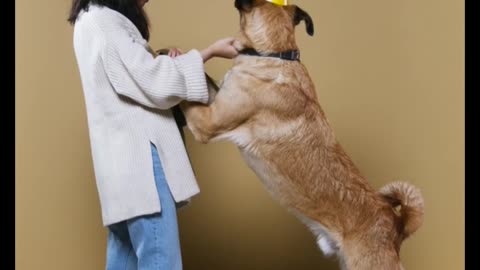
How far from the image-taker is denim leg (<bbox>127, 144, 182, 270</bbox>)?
5.84 feet

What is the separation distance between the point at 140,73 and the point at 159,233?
19.8 inches

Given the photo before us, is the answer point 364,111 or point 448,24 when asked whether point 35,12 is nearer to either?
point 364,111

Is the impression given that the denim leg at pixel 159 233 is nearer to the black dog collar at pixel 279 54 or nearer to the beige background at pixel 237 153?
the black dog collar at pixel 279 54

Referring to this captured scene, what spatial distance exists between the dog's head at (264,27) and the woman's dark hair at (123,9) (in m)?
0.35

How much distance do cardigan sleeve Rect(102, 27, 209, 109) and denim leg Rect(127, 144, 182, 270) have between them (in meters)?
0.17

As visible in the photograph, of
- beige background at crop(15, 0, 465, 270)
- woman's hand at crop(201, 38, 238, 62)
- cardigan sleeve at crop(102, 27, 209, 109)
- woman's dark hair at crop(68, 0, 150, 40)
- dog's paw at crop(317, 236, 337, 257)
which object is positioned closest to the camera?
cardigan sleeve at crop(102, 27, 209, 109)

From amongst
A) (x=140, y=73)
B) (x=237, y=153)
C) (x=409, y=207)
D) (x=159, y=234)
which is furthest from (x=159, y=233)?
(x=237, y=153)

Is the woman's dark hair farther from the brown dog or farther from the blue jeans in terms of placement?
the blue jeans

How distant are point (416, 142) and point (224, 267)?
1.18 metres

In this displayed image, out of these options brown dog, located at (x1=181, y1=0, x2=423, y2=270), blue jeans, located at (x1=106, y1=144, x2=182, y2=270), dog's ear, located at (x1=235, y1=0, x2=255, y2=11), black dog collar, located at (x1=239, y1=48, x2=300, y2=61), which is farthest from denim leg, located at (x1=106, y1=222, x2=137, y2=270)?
dog's ear, located at (x1=235, y1=0, x2=255, y2=11)

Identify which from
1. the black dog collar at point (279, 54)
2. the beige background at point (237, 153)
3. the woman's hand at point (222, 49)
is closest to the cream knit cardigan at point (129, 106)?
the woman's hand at point (222, 49)

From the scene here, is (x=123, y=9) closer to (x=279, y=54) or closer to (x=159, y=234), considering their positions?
(x=279, y=54)

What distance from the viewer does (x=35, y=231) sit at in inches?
112

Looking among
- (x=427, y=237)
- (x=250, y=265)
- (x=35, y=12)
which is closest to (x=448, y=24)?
(x=427, y=237)
